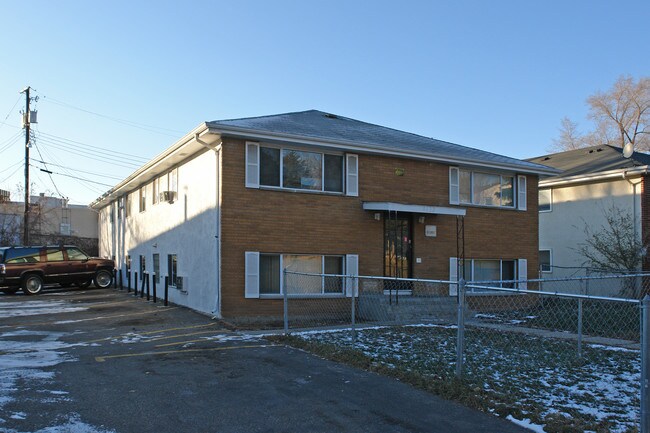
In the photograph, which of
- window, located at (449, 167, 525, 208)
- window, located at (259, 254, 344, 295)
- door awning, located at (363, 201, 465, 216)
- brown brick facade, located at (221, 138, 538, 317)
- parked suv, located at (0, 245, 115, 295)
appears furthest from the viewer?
parked suv, located at (0, 245, 115, 295)

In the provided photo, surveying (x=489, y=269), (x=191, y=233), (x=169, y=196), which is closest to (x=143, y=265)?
(x=169, y=196)

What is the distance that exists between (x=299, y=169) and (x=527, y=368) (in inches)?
322

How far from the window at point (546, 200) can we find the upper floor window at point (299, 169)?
1237cm

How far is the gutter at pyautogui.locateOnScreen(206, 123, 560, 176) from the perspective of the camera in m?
13.1

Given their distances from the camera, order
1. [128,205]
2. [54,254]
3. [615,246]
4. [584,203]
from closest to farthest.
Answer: [615,246]
[54,254]
[584,203]
[128,205]

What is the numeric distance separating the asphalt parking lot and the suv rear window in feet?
33.3

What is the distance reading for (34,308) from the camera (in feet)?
51.1

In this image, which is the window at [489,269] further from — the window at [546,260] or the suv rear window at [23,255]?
the suv rear window at [23,255]

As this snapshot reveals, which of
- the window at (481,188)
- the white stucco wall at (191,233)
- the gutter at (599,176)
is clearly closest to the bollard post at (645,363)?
the white stucco wall at (191,233)

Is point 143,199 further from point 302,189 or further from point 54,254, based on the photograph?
point 302,189

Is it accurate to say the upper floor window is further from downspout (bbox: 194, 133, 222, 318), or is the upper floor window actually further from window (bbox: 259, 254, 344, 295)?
window (bbox: 259, 254, 344, 295)

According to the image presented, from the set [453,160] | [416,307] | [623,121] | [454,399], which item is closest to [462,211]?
[453,160]

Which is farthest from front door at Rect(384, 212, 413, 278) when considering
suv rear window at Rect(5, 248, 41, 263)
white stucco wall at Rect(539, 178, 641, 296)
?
suv rear window at Rect(5, 248, 41, 263)

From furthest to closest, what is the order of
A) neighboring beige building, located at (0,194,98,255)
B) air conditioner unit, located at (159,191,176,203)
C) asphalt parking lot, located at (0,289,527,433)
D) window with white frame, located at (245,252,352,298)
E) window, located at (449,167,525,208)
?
neighboring beige building, located at (0,194,98,255) → air conditioner unit, located at (159,191,176,203) → window, located at (449,167,525,208) → window with white frame, located at (245,252,352,298) → asphalt parking lot, located at (0,289,527,433)
